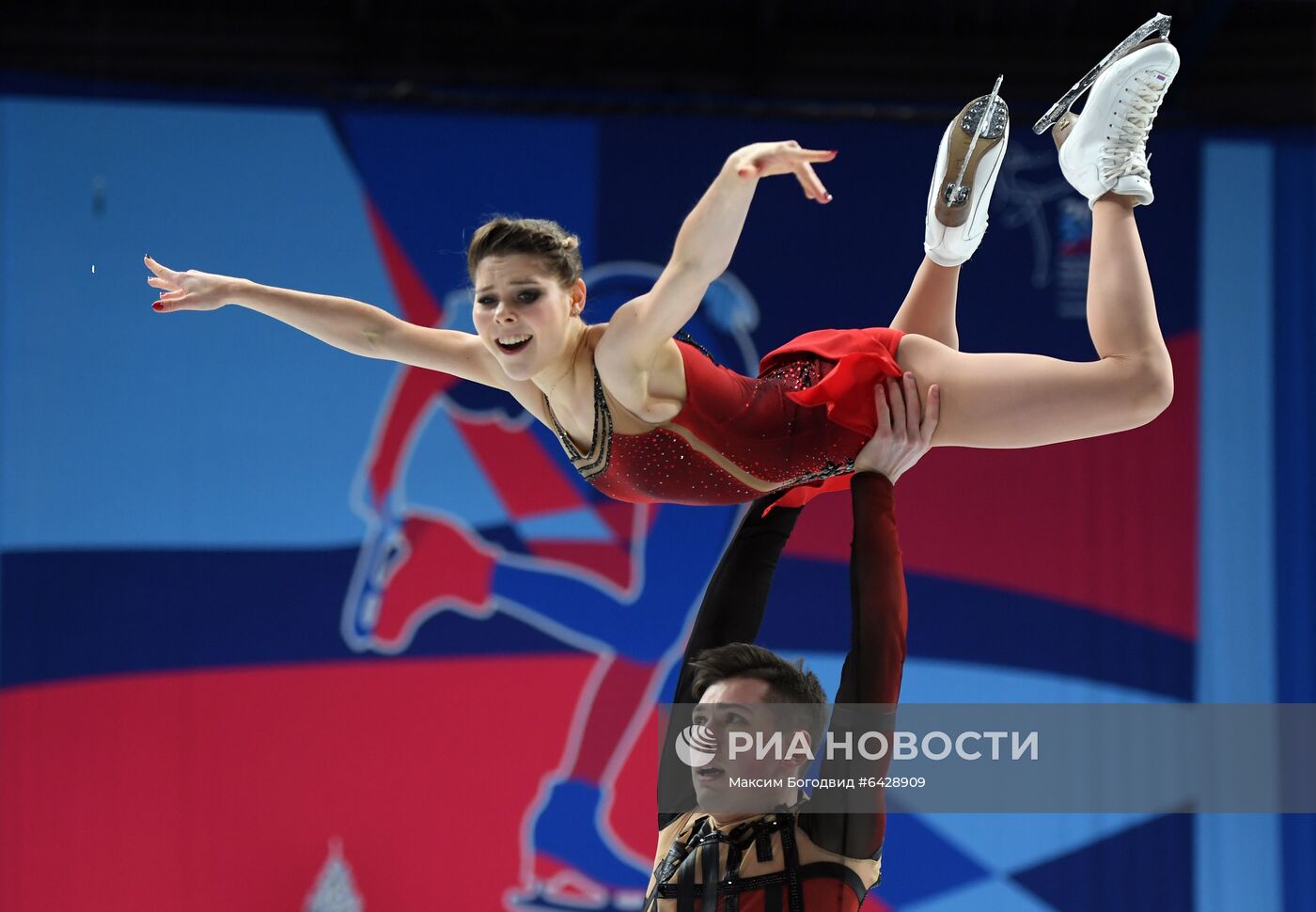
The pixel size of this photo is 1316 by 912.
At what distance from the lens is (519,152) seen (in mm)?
5121

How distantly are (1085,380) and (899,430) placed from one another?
14.7 inches

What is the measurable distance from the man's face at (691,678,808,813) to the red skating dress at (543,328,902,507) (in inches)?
16.4

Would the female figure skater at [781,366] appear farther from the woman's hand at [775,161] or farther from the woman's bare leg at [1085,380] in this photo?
the woman's hand at [775,161]

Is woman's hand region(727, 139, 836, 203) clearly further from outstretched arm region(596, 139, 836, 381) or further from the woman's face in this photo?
the woman's face

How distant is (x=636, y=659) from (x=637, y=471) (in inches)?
96.7

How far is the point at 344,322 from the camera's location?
275 cm

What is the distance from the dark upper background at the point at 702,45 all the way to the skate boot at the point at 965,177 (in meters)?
3.02

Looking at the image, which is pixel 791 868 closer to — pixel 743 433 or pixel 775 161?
pixel 743 433

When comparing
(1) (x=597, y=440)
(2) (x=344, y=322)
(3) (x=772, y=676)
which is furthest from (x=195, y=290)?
(3) (x=772, y=676)

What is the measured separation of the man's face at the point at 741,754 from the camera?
2.40 metres

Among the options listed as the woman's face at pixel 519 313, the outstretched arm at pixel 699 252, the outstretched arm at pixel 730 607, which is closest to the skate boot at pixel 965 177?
the outstretched arm at pixel 699 252

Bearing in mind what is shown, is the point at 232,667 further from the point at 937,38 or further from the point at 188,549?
the point at 937,38

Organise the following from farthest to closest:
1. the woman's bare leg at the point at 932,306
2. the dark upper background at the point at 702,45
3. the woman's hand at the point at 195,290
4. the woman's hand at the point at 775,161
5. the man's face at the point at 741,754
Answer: the dark upper background at the point at 702,45, the woman's bare leg at the point at 932,306, the woman's hand at the point at 195,290, the man's face at the point at 741,754, the woman's hand at the point at 775,161

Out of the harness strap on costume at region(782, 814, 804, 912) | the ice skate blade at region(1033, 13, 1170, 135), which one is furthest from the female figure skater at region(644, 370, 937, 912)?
the ice skate blade at region(1033, 13, 1170, 135)
